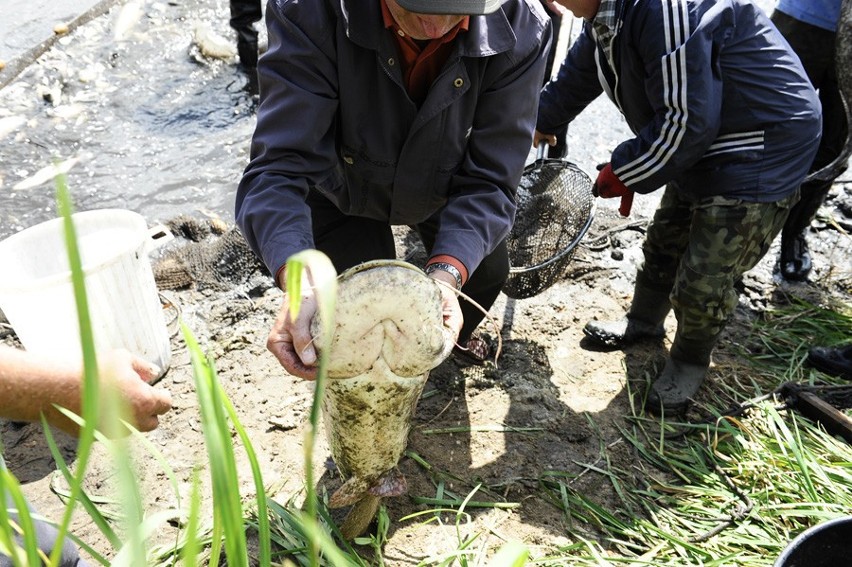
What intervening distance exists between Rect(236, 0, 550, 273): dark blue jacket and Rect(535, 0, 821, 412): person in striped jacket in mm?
476

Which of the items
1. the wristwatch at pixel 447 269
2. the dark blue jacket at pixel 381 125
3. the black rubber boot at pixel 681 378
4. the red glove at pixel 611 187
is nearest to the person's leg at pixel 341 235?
the dark blue jacket at pixel 381 125

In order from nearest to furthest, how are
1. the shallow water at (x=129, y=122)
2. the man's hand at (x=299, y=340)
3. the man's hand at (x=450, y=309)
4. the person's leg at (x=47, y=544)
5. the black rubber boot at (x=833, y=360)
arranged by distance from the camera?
the person's leg at (x=47, y=544) → the man's hand at (x=299, y=340) → the man's hand at (x=450, y=309) → the black rubber boot at (x=833, y=360) → the shallow water at (x=129, y=122)

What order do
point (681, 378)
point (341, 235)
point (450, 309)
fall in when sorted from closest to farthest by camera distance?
point (450, 309) < point (341, 235) < point (681, 378)

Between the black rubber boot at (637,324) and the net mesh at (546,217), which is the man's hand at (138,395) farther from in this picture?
the black rubber boot at (637,324)

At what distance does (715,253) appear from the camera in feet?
9.84

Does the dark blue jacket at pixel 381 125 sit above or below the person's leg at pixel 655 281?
above

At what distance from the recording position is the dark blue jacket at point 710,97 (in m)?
2.65

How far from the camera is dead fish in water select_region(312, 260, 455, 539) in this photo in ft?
5.75

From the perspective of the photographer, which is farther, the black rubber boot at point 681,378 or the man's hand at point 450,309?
the black rubber boot at point 681,378

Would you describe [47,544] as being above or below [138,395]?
below

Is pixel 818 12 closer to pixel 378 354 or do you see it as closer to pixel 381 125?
pixel 381 125

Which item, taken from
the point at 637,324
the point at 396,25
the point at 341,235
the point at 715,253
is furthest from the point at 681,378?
the point at 396,25

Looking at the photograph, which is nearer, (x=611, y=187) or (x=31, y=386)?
(x=31, y=386)

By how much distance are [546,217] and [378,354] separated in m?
2.17
